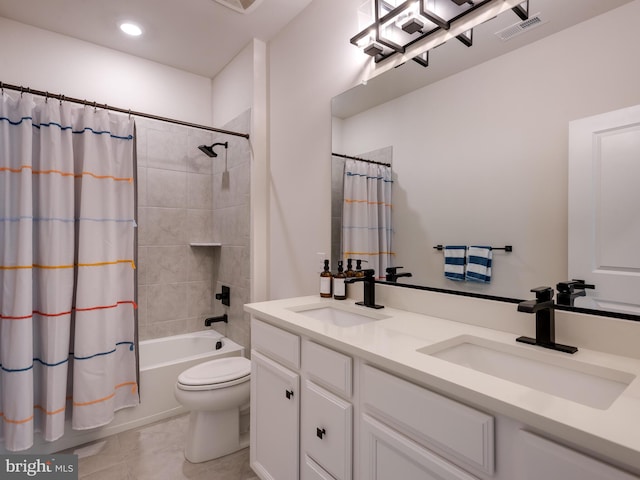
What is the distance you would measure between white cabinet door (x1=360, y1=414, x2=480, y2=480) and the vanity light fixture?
55.7 inches

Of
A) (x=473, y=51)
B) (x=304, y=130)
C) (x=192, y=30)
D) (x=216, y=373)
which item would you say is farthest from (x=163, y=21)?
(x=216, y=373)

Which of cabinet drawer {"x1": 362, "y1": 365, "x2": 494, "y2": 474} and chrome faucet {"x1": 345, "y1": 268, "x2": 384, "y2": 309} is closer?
cabinet drawer {"x1": 362, "y1": 365, "x2": 494, "y2": 474}

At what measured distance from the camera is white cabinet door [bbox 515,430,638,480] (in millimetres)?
591

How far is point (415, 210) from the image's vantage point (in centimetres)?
156

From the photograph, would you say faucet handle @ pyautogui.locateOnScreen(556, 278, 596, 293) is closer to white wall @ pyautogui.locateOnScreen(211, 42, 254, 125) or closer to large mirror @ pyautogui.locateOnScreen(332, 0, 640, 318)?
large mirror @ pyautogui.locateOnScreen(332, 0, 640, 318)

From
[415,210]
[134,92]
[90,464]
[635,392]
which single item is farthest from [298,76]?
[90,464]

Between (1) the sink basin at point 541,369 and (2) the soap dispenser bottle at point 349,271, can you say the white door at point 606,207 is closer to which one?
(1) the sink basin at point 541,369

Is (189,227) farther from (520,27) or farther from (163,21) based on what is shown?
(520,27)

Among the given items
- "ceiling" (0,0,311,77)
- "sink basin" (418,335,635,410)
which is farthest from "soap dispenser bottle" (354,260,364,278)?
"ceiling" (0,0,311,77)

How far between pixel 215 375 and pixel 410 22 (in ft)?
6.89

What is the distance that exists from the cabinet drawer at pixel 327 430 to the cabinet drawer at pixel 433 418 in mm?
146

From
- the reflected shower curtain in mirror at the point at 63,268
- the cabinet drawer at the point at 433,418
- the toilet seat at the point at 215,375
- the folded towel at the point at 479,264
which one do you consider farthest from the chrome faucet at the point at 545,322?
the reflected shower curtain in mirror at the point at 63,268

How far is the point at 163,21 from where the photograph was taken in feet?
7.58

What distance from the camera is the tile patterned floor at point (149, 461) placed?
72.3 inches
